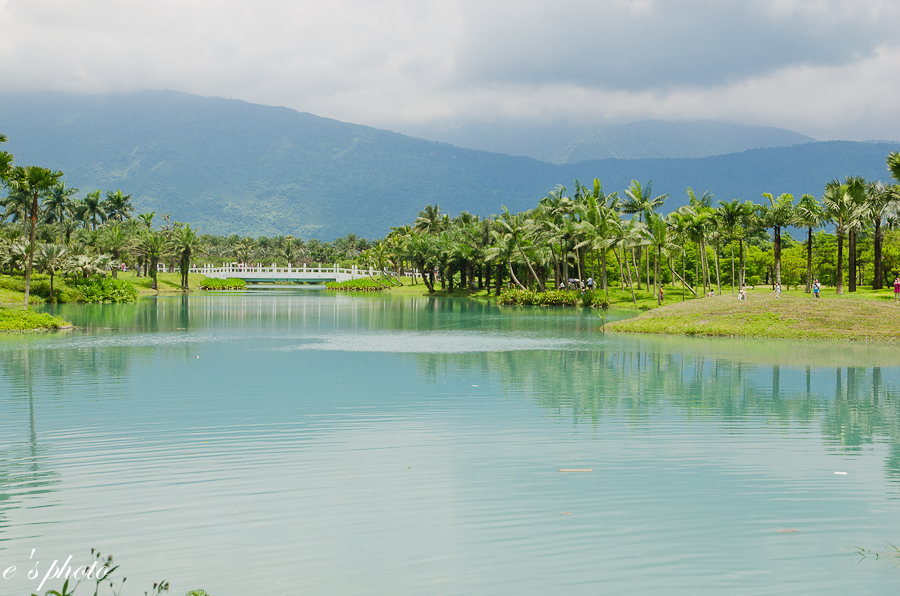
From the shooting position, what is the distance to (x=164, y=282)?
104 meters

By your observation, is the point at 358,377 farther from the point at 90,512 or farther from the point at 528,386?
the point at 90,512

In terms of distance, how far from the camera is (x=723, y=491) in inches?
394

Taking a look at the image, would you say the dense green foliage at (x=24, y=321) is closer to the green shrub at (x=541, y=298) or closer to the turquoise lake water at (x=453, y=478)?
the turquoise lake water at (x=453, y=478)

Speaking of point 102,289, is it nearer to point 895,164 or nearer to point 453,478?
point 453,478

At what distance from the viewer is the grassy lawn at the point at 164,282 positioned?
95750mm

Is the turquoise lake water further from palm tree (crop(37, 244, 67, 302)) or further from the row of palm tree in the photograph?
palm tree (crop(37, 244, 67, 302))

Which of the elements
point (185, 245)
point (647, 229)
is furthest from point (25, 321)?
point (185, 245)

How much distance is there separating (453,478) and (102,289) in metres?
64.6

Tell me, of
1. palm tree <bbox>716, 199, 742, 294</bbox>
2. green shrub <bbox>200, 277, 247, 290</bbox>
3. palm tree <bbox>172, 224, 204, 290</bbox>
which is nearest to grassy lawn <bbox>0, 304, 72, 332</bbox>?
palm tree <bbox>716, 199, 742, 294</bbox>

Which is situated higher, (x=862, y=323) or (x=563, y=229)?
(x=563, y=229)

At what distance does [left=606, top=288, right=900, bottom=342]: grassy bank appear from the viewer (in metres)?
35.1

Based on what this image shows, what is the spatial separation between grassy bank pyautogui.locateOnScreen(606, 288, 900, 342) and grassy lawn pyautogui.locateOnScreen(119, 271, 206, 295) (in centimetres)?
7191

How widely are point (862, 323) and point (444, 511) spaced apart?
3398cm

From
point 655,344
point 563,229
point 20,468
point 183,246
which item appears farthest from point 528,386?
point 183,246
